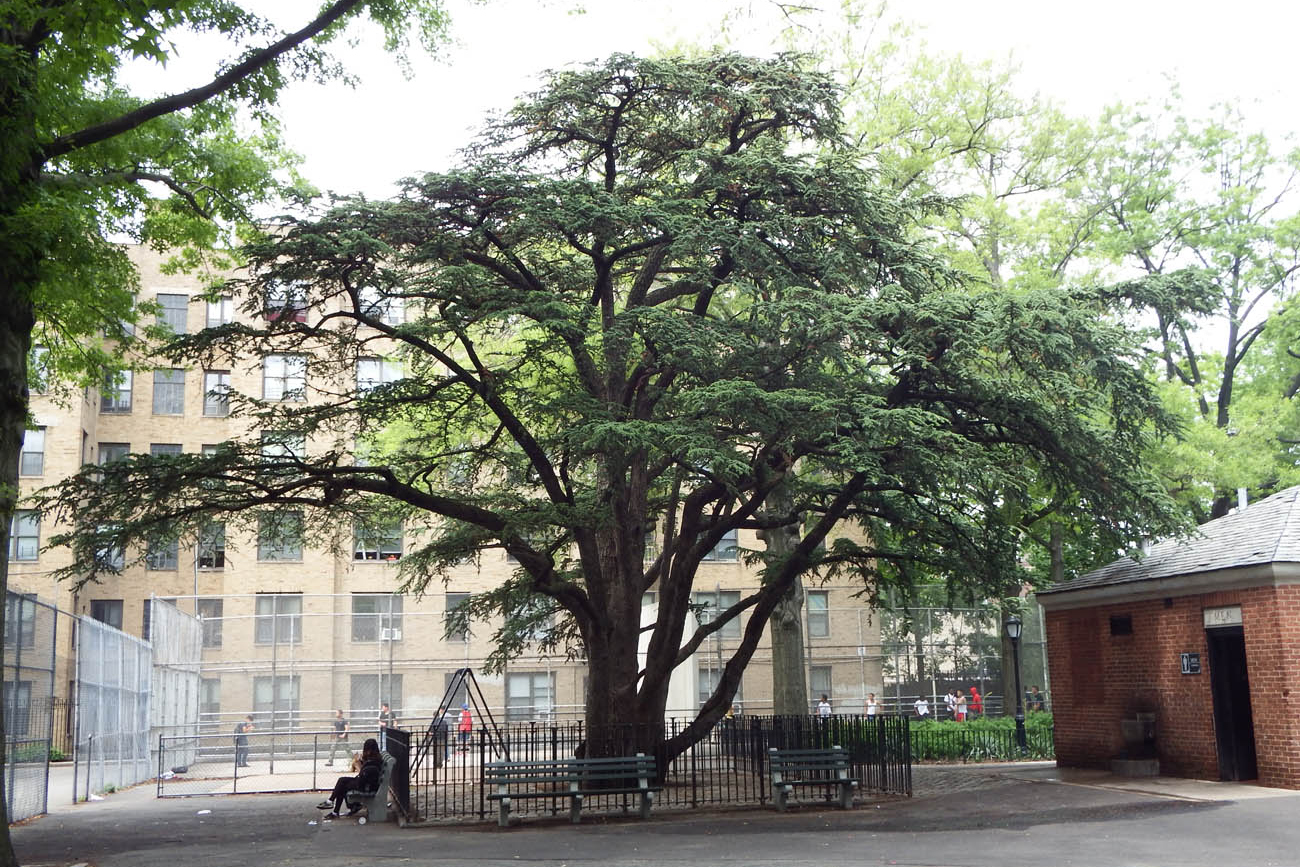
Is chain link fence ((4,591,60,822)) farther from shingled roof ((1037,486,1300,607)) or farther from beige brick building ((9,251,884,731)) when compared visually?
shingled roof ((1037,486,1300,607))

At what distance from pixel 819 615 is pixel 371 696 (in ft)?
60.3

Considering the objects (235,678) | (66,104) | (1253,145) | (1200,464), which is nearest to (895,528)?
(1200,464)

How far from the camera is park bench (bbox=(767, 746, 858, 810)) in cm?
1738

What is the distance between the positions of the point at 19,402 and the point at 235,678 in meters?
27.2

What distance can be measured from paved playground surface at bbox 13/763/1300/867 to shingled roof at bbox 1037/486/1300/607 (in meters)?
3.26

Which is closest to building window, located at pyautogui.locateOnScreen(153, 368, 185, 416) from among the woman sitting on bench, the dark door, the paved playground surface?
the paved playground surface

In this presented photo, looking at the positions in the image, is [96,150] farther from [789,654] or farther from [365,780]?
[789,654]

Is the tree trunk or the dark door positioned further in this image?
the tree trunk

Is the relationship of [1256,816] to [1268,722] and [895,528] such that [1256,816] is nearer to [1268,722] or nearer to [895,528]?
[1268,722]

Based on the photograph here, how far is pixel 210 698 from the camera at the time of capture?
38.5 meters

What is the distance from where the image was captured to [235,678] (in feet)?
124

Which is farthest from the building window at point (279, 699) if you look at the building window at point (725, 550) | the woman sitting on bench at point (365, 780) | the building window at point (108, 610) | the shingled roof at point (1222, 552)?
the shingled roof at point (1222, 552)

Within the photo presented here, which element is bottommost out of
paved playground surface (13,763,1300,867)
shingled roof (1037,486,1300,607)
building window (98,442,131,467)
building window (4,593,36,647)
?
paved playground surface (13,763,1300,867)

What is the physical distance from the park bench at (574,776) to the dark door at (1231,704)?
8.95 metres
